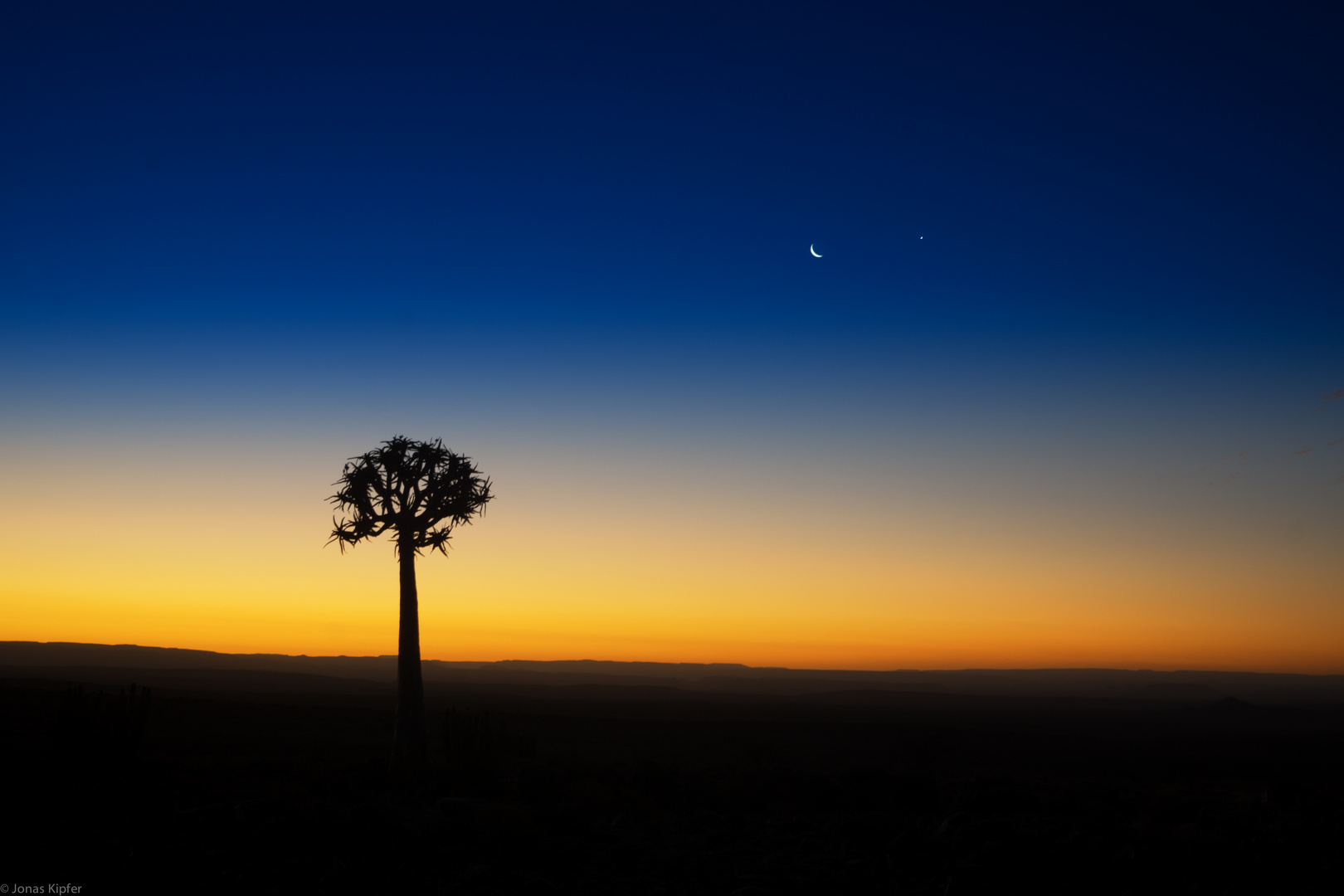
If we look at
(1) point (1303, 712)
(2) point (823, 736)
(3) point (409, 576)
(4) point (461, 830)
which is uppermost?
(3) point (409, 576)

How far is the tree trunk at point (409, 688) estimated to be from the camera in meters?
20.8

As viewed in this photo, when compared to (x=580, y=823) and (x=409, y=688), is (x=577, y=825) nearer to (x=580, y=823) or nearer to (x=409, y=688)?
(x=580, y=823)

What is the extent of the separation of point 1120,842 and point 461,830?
11.7 meters

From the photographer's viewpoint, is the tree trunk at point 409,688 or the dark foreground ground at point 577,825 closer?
the dark foreground ground at point 577,825

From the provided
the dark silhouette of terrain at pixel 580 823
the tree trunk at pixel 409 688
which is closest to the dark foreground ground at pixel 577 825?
the dark silhouette of terrain at pixel 580 823

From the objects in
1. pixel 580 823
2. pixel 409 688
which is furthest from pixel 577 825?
pixel 409 688

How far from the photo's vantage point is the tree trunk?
20.8m

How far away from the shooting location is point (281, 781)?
65.0 ft

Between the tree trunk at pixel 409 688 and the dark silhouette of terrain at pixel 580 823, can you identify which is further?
the tree trunk at pixel 409 688

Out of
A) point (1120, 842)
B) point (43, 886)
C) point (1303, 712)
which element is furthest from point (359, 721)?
point (1303, 712)

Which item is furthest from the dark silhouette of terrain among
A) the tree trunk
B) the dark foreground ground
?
the tree trunk

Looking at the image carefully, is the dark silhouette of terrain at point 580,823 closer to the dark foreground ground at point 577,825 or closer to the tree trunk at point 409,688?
the dark foreground ground at point 577,825

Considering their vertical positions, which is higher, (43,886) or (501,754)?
(43,886)

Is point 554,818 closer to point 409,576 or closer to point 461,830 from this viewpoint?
point 461,830
